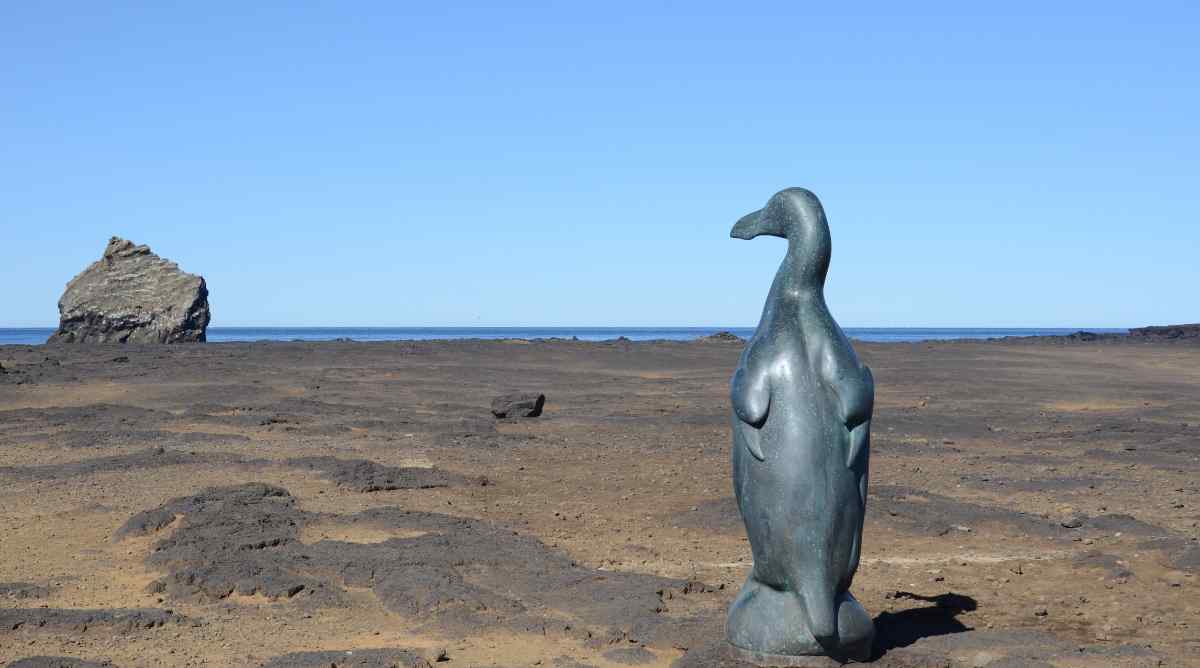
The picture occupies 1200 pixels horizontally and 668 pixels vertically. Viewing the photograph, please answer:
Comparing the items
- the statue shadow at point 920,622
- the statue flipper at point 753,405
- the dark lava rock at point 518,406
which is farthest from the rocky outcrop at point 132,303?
the statue flipper at point 753,405

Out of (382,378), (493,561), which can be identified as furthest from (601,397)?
(493,561)

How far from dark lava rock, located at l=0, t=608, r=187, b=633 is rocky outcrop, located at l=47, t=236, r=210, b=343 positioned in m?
38.6

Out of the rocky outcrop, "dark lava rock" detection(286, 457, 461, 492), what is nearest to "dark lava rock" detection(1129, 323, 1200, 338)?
the rocky outcrop

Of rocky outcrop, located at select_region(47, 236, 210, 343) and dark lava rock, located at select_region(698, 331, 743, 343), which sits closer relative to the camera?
rocky outcrop, located at select_region(47, 236, 210, 343)

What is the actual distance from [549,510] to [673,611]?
4247 millimetres

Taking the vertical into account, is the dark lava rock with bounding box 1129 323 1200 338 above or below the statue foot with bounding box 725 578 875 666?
above

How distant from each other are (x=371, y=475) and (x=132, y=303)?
113 feet

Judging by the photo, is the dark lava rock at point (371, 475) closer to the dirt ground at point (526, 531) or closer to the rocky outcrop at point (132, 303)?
the dirt ground at point (526, 531)

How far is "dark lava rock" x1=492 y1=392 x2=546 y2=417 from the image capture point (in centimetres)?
2019

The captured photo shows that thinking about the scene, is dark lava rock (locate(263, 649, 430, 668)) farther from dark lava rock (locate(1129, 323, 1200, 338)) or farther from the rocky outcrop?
dark lava rock (locate(1129, 323, 1200, 338))

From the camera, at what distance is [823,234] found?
23.8 ft

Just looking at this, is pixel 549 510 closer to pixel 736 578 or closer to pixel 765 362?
pixel 736 578

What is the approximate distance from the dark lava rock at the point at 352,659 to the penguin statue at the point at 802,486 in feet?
6.52

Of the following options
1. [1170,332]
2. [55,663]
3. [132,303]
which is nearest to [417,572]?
[55,663]
